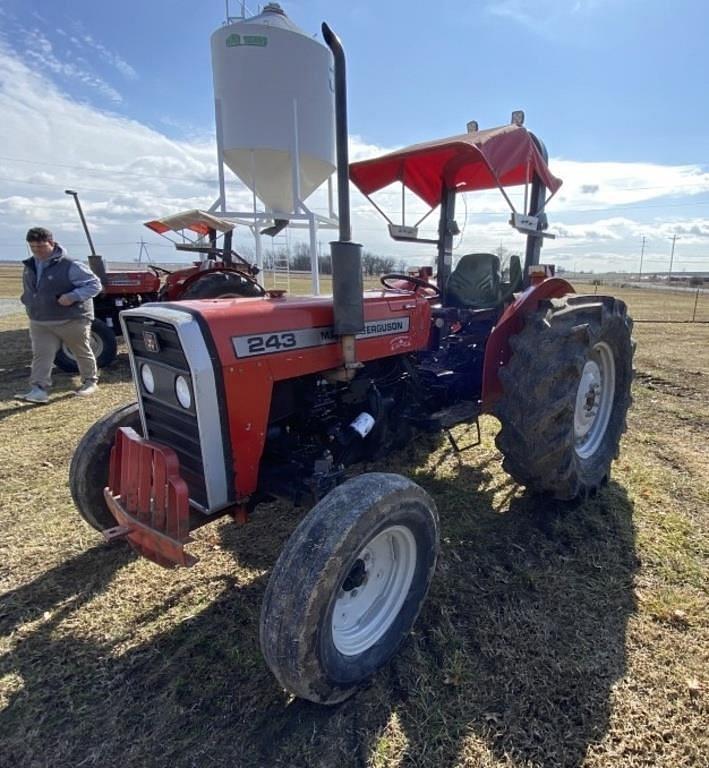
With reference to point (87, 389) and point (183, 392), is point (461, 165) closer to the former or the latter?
point (183, 392)

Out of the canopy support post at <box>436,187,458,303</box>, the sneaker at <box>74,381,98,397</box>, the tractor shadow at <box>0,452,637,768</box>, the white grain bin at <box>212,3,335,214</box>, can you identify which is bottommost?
the tractor shadow at <box>0,452,637,768</box>

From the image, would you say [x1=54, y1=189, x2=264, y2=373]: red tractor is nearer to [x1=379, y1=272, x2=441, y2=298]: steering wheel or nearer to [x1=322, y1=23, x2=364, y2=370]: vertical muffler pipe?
[x1=379, y1=272, x2=441, y2=298]: steering wheel

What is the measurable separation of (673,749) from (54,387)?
6.64m

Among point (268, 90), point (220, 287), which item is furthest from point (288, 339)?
point (268, 90)

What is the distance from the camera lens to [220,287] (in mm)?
6281

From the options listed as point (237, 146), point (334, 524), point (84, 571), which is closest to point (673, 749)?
point (334, 524)

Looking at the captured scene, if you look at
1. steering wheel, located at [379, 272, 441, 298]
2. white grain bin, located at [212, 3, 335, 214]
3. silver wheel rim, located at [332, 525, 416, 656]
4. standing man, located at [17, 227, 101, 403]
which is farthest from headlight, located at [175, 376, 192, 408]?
white grain bin, located at [212, 3, 335, 214]

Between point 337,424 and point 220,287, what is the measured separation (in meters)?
4.17

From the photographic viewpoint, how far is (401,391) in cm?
317

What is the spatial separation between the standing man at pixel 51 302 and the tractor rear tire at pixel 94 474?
133 inches

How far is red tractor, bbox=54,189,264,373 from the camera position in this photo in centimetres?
643

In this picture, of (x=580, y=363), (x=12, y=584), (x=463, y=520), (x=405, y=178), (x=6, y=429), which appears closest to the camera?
(x=12, y=584)

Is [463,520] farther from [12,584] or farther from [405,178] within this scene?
[405,178]

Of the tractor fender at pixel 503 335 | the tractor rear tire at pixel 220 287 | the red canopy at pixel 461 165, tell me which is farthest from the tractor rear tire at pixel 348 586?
the tractor rear tire at pixel 220 287
